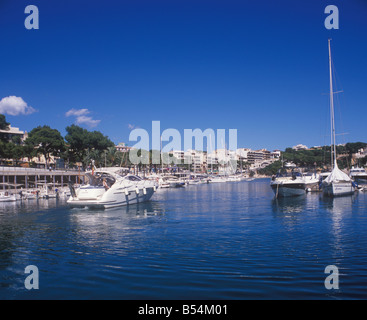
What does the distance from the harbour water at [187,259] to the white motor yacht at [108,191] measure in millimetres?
8080

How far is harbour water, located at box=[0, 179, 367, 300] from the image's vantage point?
9.91 m

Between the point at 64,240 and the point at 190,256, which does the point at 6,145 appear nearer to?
the point at 64,240

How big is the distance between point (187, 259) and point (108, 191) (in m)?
20.5

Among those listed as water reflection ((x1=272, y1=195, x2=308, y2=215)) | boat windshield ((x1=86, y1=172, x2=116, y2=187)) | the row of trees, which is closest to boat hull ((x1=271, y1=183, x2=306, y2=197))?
water reflection ((x1=272, y1=195, x2=308, y2=215))

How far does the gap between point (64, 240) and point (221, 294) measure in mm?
11319

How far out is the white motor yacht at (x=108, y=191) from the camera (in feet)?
103

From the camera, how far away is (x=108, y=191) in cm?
3219

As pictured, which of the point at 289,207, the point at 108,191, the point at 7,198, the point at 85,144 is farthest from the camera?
the point at 85,144

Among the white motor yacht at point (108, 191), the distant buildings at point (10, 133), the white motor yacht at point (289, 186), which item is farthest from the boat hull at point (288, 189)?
the distant buildings at point (10, 133)

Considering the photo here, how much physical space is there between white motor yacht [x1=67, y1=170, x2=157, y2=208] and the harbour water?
8.08 metres

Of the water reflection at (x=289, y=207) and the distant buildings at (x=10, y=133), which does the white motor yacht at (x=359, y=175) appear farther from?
the distant buildings at (x=10, y=133)

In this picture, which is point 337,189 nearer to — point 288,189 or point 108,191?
point 288,189

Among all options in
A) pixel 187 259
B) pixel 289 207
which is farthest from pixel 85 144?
pixel 187 259

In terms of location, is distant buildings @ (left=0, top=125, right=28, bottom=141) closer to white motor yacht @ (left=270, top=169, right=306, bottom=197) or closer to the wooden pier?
the wooden pier
